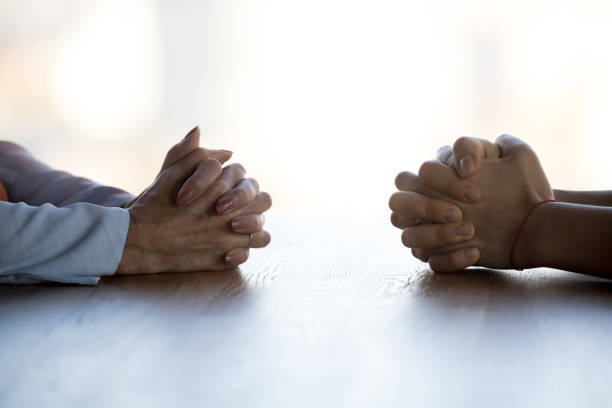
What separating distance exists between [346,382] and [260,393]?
0.22 feet

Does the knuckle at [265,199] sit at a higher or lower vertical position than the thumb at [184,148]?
lower

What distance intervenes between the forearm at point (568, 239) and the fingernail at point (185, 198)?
47 centimetres

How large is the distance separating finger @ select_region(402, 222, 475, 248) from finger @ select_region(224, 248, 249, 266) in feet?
0.83

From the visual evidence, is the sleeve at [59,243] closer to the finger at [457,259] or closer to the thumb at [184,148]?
the thumb at [184,148]

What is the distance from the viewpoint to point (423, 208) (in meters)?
0.89

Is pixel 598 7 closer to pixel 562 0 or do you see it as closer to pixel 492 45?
pixel 562 0

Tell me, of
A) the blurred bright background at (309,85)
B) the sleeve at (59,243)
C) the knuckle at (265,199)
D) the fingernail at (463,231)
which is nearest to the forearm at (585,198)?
the fingernail at (463,231)

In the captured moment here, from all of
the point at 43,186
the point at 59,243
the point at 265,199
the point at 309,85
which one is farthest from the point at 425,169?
the point at 309,85

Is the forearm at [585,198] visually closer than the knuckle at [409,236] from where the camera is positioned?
No

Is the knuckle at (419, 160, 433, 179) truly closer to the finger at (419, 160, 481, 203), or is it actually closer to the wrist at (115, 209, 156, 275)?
the finger at (419, 160, 481, 203)

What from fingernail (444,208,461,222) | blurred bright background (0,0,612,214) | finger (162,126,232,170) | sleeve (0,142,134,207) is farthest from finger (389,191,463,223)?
blurred bright background (0,0,612,214)

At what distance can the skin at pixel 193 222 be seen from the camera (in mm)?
884

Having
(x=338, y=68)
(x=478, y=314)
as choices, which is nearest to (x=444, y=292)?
(x=478, y=314)

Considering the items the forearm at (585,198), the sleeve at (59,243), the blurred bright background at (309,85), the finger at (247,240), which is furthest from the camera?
the blurred bright background at (309,85)
